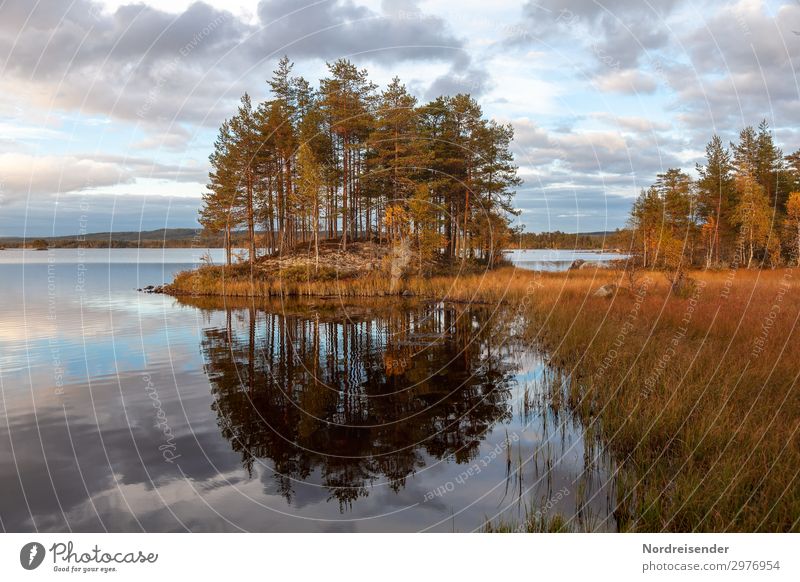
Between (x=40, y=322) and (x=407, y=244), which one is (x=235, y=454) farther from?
(x=407, y=244)

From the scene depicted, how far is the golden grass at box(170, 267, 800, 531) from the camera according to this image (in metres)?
5.67

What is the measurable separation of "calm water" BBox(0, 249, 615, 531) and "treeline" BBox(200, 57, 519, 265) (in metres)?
23.4

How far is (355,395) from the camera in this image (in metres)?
12.1

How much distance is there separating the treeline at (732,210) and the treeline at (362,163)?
50.0ft

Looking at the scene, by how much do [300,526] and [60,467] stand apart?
456 cm

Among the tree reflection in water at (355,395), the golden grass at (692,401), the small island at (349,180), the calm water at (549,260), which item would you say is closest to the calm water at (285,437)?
the tree reflection in water at (355,395)

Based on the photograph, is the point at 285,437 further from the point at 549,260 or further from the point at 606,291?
the point at 549,260

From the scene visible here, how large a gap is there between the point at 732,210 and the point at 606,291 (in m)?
37.5

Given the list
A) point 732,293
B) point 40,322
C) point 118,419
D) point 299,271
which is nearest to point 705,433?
point 118,419

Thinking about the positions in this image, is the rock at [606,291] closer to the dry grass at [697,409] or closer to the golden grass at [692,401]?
the golden grass at [692,401]

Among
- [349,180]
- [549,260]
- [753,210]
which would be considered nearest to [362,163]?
[349,180]

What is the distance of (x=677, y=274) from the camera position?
2256cm

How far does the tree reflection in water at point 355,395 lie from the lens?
8406 millimetres

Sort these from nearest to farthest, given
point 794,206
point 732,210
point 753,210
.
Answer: point 794,206, point 753,210, point 732,210
